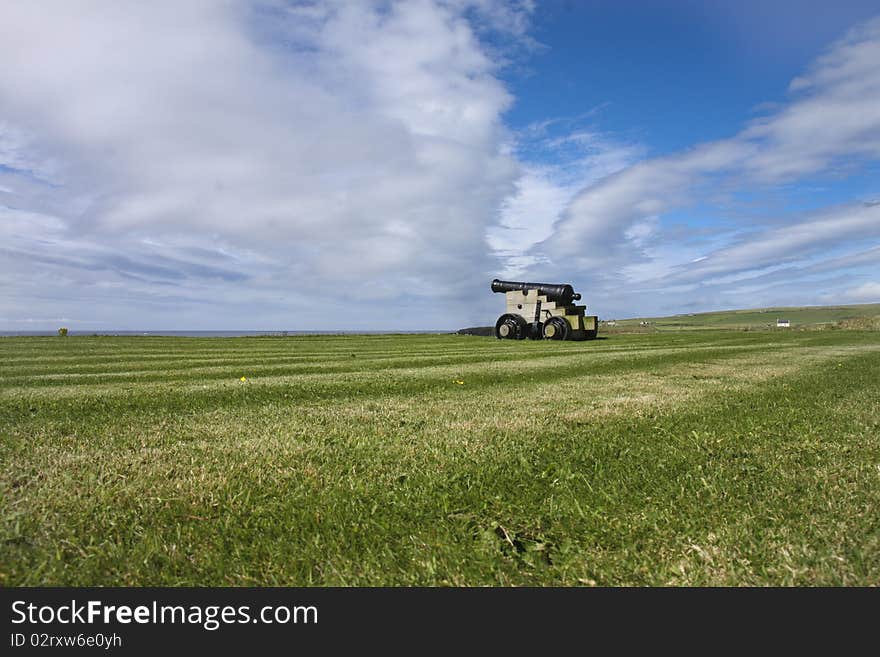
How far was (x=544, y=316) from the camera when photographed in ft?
126

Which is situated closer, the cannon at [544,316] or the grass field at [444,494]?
the grass field at [444,494]

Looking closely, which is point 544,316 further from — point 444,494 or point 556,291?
point 444,494

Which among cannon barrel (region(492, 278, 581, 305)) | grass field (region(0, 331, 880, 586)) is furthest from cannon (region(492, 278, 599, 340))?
grass field (region(0, 331, 880, 586))

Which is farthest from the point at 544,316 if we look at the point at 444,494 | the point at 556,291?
the point at 444,494

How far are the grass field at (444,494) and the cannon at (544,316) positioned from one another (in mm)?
29635

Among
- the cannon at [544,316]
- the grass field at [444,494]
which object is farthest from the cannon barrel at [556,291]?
the grass field at [444,494]

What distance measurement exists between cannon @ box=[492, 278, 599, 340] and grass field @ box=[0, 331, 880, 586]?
97.2ft

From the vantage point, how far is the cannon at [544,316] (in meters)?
36.8

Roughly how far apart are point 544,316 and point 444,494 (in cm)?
3600

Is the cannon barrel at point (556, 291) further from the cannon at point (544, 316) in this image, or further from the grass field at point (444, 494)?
the grass field at point (444, 494)

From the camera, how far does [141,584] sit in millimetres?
2264
